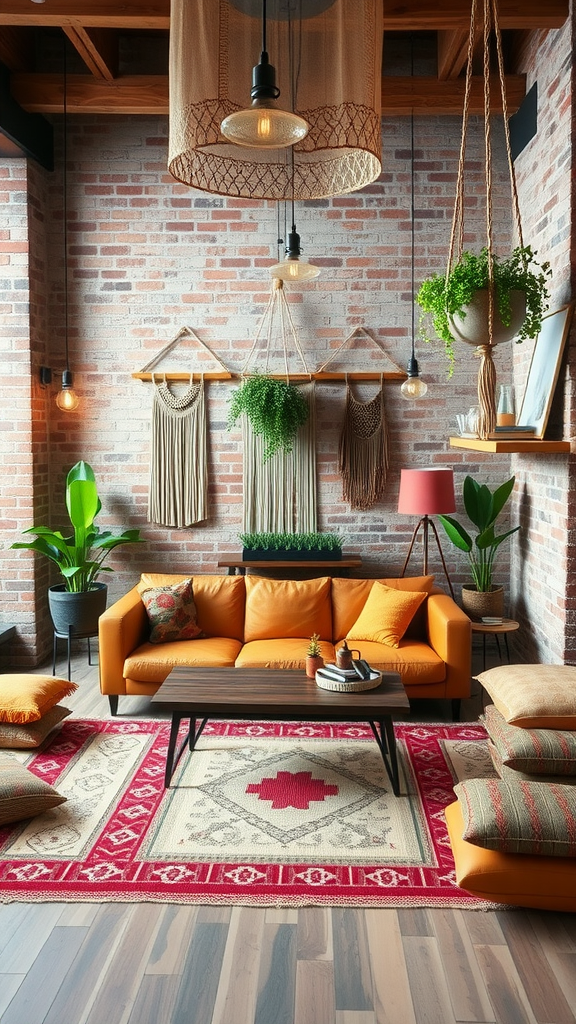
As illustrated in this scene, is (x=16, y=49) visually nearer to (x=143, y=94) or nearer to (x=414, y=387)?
(x=143, y=94)

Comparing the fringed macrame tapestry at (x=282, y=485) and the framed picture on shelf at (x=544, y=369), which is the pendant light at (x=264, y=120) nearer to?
the framed picture on shelf at (x=544, y=369)

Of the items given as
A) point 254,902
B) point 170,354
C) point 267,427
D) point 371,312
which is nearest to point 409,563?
point 267,427

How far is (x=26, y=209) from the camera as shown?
5.31m

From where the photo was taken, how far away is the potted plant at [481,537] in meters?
5.24

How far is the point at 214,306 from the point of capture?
18.8 ft

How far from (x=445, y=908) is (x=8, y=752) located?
2.30 metres

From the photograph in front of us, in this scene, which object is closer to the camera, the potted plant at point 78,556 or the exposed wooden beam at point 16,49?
the exposed wooden beam at point 16,49

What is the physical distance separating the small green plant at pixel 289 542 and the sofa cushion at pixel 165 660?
3.22 feet

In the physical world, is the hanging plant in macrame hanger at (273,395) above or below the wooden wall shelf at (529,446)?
above

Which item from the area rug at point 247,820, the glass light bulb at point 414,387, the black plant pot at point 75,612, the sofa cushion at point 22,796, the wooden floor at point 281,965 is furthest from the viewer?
the glass light bulb at point 414,387

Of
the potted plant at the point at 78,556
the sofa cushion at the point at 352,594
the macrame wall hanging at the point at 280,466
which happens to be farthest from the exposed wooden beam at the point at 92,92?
the sofa cushion at the point at 352,594

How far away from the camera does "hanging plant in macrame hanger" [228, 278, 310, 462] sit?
215 inches

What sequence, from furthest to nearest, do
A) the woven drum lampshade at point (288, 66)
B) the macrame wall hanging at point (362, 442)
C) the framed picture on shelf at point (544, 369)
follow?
the macrame wall hanging at point (362, 442), the framed picture on shelf at point (544, 369), the woven drum lampshade at point (288, 66)

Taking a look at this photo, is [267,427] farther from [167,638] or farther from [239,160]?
[239,160]
